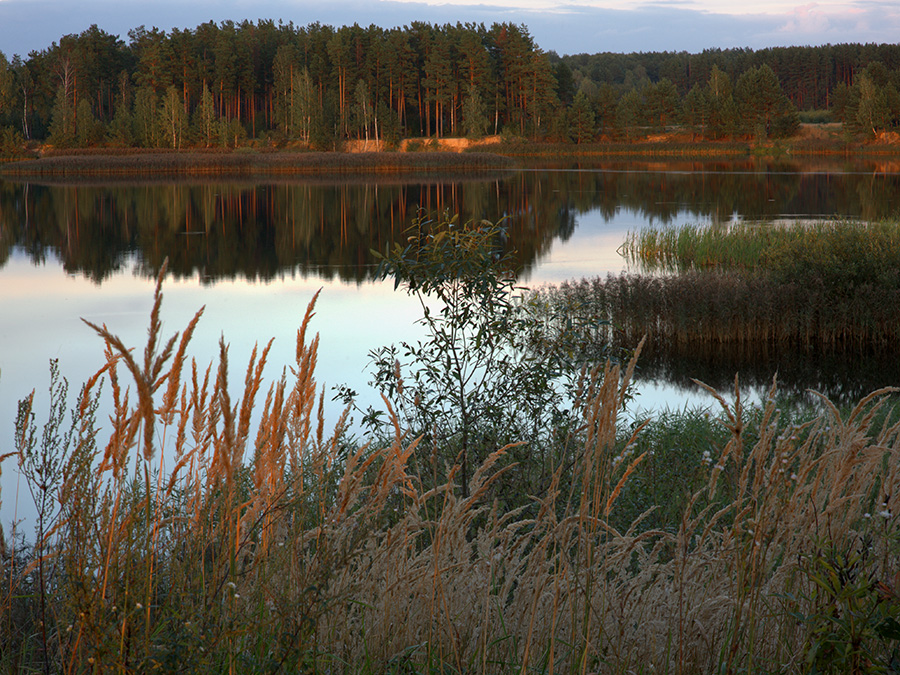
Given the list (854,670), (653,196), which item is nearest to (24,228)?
(653,196)

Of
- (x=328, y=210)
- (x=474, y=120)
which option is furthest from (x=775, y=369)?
(x=474, y=120)

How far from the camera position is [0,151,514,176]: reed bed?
5706 centimetres

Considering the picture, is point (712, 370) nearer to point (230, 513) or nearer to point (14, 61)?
point (230, 513)

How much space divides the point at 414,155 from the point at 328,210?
2927cm

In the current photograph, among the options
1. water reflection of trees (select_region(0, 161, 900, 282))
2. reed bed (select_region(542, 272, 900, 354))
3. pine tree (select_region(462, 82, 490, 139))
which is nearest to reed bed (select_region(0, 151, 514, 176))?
water reflection of trees (select_region(0, 161, 900, 282))

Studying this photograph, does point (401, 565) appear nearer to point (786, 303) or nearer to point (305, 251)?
point (786, 303)

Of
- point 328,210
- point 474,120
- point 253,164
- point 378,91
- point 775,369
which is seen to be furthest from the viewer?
point 378,91

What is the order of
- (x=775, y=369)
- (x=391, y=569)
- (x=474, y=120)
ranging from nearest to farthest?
(x=391, y=569) → (x=775, y=369) → (x=474, y=120)

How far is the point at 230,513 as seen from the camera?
1.98 m

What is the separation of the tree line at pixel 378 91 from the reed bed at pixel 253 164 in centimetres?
952

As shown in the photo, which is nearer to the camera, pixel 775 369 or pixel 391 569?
pixel 391 569

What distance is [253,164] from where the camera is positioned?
195ft

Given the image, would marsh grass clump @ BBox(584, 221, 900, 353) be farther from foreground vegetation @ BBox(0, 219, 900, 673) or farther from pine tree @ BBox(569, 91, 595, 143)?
pine tree @ BBox(569, 91, 595, 143)

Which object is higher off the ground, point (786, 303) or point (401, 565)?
point (401, 565)
